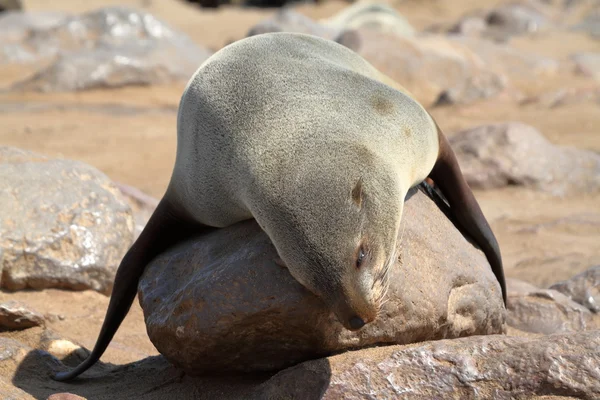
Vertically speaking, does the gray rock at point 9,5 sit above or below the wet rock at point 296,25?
below

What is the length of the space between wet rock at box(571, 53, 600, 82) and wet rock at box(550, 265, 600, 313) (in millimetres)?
9742

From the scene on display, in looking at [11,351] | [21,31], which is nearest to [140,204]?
[11,351]

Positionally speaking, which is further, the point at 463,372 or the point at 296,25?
the point at 296,25

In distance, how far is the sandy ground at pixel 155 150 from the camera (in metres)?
5.29

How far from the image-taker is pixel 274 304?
136 inches

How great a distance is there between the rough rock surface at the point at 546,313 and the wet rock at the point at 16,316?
2695 mm

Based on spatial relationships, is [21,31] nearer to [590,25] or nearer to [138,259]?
[138,259]

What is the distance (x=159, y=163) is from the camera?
933cm

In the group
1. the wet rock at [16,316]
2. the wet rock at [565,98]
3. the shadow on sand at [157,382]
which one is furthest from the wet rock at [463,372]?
the wet rock at [565,98]

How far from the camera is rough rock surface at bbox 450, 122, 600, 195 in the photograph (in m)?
7.99

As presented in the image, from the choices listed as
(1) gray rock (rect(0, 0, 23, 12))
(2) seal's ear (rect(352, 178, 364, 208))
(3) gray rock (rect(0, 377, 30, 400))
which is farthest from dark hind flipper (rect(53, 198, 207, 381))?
(1) gray rock (rect(0, 0, 23, 12))

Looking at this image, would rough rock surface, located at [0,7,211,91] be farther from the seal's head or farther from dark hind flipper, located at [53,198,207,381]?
the seal's head

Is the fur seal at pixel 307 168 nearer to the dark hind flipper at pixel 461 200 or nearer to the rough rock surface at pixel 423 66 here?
the dark hind flipper at pixel 461 200

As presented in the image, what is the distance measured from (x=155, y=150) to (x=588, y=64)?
8.77m
